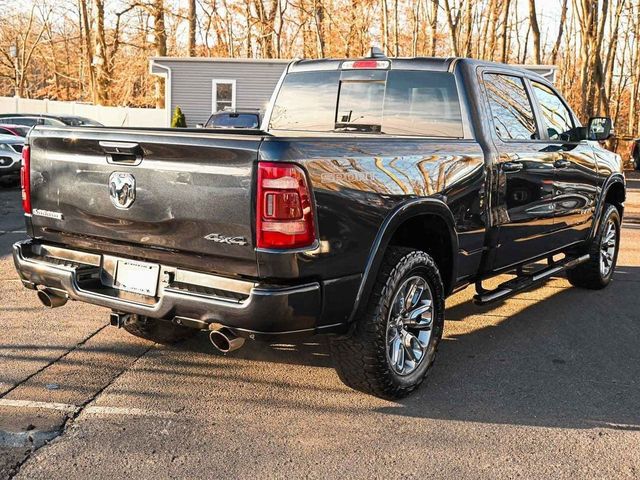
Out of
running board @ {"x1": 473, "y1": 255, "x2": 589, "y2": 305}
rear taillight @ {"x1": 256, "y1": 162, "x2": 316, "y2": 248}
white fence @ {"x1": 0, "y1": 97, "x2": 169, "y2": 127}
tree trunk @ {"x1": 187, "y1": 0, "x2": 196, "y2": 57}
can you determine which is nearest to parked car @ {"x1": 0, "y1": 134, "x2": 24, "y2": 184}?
white fence @ {"x1": 0, "y1": 97, "x2": 169, "y2": 127}

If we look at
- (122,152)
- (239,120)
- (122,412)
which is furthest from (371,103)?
(239,120)

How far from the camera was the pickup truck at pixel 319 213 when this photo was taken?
3.18 metres

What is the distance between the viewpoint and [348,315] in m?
3.49

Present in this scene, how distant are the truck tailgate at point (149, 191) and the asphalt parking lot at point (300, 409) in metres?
0.87

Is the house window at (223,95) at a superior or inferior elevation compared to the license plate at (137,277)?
superior

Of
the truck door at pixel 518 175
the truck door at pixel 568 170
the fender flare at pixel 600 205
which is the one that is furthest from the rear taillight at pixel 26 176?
the fender flare at pixel 600 205

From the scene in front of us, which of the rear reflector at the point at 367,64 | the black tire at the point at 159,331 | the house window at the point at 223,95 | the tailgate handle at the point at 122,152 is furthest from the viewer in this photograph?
the house window at the point at 223,95

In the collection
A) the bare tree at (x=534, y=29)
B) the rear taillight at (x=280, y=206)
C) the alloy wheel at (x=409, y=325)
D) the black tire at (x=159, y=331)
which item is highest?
the bare tree at (x=534, y=29)

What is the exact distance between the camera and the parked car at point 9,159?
14.7m

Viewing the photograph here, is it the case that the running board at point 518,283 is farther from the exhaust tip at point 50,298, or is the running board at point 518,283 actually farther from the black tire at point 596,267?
the exhaust tip at point 50,298

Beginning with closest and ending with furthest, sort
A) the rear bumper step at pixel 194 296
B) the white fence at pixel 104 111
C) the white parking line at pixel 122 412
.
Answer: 1. the rear bumper step at pixel 194 296
2. the white parking line at pixel 122 412
3. the white fence at pixel 104 111

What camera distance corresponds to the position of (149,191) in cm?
344

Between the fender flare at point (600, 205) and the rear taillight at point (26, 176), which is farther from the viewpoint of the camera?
the fender flare at point (600, 205)

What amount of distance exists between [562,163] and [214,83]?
2114cm
